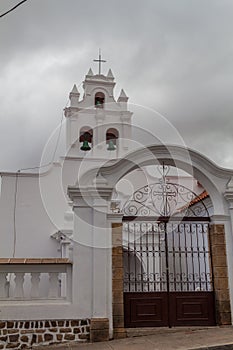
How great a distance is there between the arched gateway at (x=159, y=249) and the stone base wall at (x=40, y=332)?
1.45 feet

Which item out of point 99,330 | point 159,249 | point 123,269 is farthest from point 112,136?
point 99,330

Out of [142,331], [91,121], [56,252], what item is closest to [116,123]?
[91,121]

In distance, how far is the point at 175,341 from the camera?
6.49 m

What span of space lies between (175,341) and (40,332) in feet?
8.12

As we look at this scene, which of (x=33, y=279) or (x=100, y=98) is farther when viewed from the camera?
(x=100, y=98)

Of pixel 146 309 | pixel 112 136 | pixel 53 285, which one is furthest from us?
pixel 112 136

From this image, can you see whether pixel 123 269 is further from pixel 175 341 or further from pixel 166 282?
pixel 175 341

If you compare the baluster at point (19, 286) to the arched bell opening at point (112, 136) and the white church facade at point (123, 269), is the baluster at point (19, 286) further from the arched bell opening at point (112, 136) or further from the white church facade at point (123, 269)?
the arched bell opening at point (112, 136)

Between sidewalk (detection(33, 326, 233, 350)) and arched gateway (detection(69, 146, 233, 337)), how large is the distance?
228mm

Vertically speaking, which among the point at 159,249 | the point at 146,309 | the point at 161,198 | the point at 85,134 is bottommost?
the point at 146,309

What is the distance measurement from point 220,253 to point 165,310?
5.49ft

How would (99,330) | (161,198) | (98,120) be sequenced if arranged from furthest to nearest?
(98,120), (161,198), (99,330)

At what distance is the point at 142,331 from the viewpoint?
7129 mm

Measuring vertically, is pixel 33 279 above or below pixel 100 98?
below
